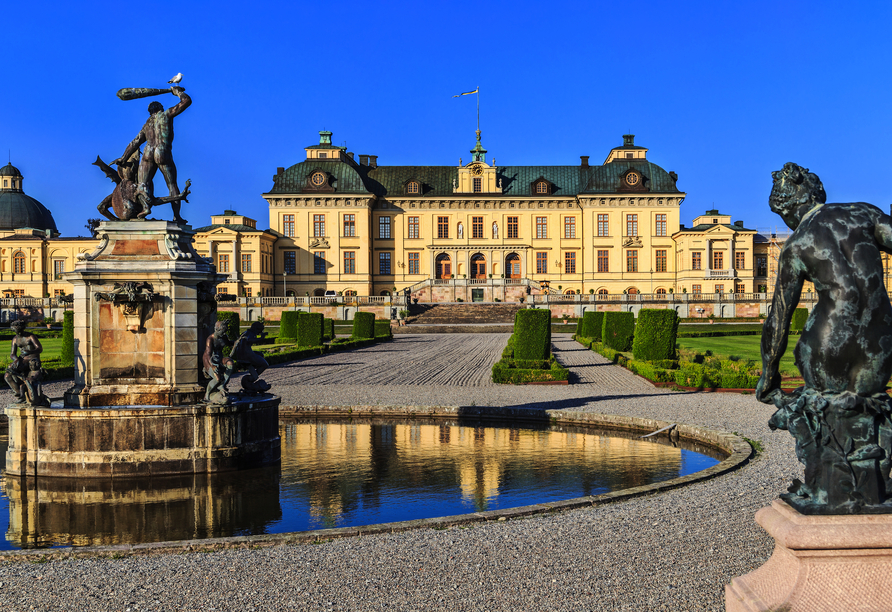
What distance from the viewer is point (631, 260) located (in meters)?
65.8

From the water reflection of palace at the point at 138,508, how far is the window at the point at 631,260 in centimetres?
5942

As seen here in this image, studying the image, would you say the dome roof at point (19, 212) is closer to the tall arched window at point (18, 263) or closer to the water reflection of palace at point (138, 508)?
the tall arched window at point (18, 263)

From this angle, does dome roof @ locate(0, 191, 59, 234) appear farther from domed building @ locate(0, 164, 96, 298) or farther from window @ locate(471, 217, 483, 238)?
window @ locate(471, 217, 483, 238)

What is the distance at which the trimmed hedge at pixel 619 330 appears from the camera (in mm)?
27938

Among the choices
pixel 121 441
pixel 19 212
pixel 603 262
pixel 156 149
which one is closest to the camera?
pixel 121 441

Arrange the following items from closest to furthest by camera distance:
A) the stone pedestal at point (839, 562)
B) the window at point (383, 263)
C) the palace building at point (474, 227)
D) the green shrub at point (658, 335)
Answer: the stone pedestal at point (839, 562) < the green shrub at point (658, 335) < the palace building at point (474, 227) < the window at point (383, 263)

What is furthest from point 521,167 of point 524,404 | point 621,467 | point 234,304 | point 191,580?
point 191,580

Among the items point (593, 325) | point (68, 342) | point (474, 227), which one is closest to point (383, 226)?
point (474, 227)

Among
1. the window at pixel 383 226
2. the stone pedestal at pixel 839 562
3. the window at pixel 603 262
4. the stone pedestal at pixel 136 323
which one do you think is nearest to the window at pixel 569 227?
the window at pixel 603 262

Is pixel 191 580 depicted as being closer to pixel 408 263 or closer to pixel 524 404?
pixel 524 404

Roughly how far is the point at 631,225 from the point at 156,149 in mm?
59491

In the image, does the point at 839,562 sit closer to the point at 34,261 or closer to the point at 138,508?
the point at 138,508

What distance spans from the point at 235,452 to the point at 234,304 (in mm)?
48558

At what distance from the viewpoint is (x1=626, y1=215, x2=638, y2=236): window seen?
215ft
